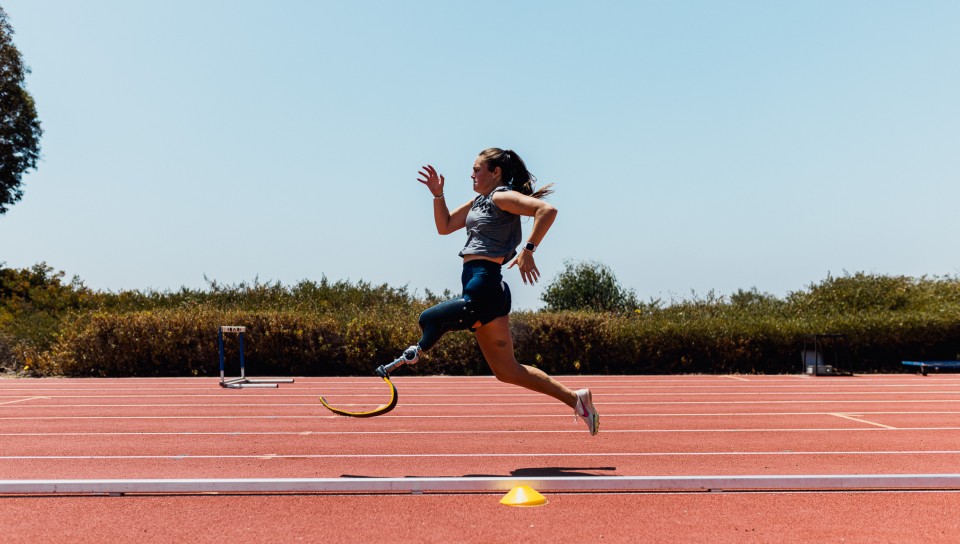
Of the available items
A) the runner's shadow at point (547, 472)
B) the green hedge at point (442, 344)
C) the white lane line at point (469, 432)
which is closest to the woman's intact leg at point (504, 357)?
the runner's shadow at point (547, 472)

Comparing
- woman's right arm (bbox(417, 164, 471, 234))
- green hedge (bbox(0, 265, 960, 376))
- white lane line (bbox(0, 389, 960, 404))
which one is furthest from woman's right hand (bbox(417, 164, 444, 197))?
green hedge (bbox(0, 265, 960, 376))

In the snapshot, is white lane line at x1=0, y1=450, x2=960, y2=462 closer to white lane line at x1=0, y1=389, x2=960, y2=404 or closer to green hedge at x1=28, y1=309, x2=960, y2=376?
white lane line at x1=0, y1=389, x2=960, y2=404

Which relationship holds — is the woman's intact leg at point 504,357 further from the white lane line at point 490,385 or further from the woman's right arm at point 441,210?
the white lane line at point 490,385

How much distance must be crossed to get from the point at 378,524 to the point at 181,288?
22.0 meters

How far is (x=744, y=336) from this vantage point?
18.8 metres

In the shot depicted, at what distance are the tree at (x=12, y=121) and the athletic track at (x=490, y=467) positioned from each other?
30317mm

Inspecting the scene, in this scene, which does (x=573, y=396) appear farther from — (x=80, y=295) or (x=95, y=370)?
(x=80, y=295)

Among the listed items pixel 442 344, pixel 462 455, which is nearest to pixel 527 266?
pixel 462 455

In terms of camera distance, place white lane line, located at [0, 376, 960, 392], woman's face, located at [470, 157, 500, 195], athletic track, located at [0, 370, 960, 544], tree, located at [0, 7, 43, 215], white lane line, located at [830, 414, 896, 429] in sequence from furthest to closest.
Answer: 1. tree, located at [0, 7, 43, 215]
2. white lane line, located at [0, 376, 960, 392]
3. white lane line, located at [830, 414, 896, 429]
4. woman's face, located at [470, 157, 500, 195]
5. athletic track, located at [0, 370, 960, 544]

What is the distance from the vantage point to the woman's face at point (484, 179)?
521cm

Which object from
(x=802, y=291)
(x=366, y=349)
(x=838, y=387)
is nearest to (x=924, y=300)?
(x=802, y=291)

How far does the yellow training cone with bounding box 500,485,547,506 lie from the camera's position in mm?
4062

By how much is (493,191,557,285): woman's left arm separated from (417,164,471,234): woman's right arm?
0.61 meters

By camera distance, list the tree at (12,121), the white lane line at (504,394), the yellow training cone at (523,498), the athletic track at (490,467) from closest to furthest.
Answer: the athletic track at (490,467)
the yellow training cone at (523,498)
the white lane line at (504,394)
the tree at (12,121)
